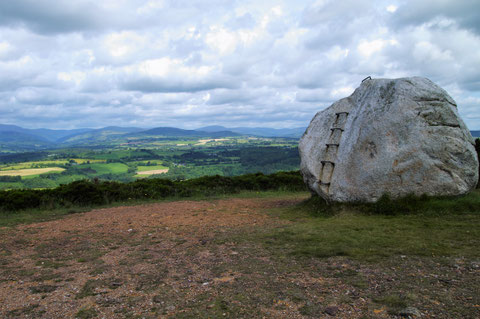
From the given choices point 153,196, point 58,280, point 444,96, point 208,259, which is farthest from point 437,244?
point 153,196

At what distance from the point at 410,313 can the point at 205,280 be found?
3.66 meters

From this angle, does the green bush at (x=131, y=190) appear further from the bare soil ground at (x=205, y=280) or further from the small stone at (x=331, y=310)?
the small stone at (x=331, y=310)

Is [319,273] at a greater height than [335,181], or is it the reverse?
[335,181]

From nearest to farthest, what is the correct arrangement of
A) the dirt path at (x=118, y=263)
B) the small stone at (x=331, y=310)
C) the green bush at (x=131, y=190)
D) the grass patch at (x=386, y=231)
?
the small stone at (x=331, y=310) → the dirt path at (x=118, y=263) → the grass patch at (x=386, y=231) → the green bush at (x=131, y=190)

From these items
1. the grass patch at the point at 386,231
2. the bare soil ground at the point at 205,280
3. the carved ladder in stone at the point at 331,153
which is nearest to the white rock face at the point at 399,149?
the carved ladder in stone at the point at 331,153

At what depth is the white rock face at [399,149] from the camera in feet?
34.6

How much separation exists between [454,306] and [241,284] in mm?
3415

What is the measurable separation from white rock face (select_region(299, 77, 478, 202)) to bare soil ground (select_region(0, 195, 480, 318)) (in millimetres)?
4184

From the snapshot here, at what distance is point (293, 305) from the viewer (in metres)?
5.08

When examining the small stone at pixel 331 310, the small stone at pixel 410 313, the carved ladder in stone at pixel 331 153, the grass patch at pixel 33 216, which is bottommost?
the grass patch at pixel 33 216

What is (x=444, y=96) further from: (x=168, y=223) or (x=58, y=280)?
(x=58, y=280)

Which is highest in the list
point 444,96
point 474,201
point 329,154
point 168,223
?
point 444,96

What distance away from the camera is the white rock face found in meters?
10.6

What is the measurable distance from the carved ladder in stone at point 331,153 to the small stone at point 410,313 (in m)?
7.95
